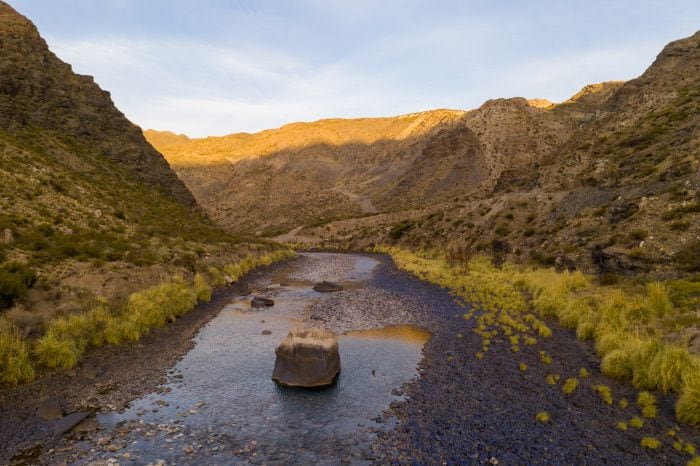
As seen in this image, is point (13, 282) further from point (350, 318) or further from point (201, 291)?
point (350, 318)

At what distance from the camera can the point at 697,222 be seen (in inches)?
1083

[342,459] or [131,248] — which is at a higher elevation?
[131,248]

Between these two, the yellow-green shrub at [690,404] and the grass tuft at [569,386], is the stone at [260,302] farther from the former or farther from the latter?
the yellow-green shrub at [690,404]

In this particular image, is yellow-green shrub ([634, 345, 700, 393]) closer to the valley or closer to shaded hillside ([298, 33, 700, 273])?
the valley

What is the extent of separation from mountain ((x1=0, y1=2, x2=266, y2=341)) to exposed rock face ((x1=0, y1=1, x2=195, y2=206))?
19 cm

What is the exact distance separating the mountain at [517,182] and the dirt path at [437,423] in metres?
15.7

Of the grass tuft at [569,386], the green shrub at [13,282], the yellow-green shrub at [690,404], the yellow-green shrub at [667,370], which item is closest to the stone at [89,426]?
the green shrub at [13,282]

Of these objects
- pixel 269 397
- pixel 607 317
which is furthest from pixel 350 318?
pixel 607 317

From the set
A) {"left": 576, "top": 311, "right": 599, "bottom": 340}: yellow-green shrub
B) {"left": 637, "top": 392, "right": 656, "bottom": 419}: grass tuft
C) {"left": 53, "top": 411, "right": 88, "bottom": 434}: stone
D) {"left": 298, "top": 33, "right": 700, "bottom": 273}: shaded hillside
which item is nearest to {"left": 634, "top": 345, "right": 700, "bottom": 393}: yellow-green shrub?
{"left": 637, "top": 392, "right": 656, "bottom": 419}: grass tuft

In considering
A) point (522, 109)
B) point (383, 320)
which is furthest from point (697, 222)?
point (522, 109)

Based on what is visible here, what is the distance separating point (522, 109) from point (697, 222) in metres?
112

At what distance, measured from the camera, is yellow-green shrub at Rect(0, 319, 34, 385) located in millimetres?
14750

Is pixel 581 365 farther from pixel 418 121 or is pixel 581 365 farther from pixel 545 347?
pixel 418 121

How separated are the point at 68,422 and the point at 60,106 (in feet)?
203
